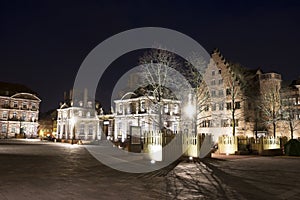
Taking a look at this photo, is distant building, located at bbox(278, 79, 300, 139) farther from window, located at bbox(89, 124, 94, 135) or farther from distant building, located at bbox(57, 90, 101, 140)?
window, located at bbox(89, 124, 94, 135)

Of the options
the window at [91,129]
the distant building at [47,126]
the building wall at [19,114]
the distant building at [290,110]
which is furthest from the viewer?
the distant building at [47,126]

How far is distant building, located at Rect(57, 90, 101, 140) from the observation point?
78.9m

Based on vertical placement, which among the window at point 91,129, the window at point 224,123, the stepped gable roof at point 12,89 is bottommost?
the window at point 91,129

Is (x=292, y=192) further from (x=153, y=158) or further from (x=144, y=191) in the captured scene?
(x=153, y=158)

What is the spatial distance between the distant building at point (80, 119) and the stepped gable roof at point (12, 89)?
1361 cm

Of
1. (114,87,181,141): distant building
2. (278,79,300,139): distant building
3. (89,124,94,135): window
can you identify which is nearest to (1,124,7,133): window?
(89,124,94,135): window

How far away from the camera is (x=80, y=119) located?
270ft

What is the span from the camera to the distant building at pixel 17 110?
277 ft

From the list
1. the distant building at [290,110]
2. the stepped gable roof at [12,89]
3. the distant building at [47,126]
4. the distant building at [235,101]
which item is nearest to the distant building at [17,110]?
the stepped gable roof at [12,89]

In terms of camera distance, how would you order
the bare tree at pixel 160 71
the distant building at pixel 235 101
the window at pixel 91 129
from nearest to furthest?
the bare tree at pixel 160 71 < the distant building at pixel 235 101 < the window at pixel 91 129

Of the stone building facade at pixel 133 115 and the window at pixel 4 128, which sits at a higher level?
the stone building facade at pixel 133 115

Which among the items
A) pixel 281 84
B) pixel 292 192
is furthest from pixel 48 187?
pixel 281 84

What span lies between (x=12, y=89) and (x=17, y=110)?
786 centimetres

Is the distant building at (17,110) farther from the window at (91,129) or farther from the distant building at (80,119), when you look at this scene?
the window at (91,129)
